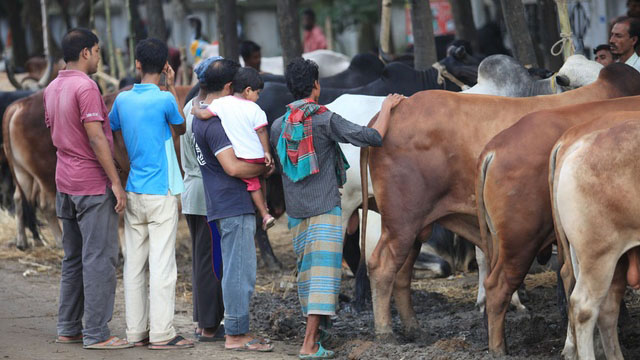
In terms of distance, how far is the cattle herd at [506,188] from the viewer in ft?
15.1

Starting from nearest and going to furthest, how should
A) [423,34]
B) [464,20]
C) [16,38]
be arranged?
1. [423,34]
2. [464,20]
3. [16,38]

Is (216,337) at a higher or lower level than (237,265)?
lower

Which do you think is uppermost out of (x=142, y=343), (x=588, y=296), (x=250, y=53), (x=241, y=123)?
(x=250, y=53)

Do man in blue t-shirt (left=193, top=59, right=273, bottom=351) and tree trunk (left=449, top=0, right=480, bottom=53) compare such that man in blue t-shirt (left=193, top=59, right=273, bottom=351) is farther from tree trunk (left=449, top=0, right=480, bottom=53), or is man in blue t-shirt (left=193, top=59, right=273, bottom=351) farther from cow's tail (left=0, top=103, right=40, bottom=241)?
tree trunk (left=449, top=0, right=480, bottom=53)

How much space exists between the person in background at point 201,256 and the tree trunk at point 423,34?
413cm

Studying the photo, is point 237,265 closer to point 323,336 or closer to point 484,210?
point 323,336

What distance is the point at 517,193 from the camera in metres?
5.25

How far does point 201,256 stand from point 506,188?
2046 mm

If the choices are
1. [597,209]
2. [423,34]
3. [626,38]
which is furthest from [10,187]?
[597,209]

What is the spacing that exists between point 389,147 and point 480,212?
2.49ft

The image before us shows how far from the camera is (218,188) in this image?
561 centimetres

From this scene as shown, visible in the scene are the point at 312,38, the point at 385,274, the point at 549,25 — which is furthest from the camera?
the point at 312,38

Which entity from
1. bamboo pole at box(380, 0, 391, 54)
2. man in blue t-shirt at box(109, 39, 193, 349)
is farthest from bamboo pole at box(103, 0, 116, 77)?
man in blue t-shirt at box(109, 39, 193, 349)

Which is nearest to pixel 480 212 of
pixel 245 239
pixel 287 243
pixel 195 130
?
pixel 245 239
